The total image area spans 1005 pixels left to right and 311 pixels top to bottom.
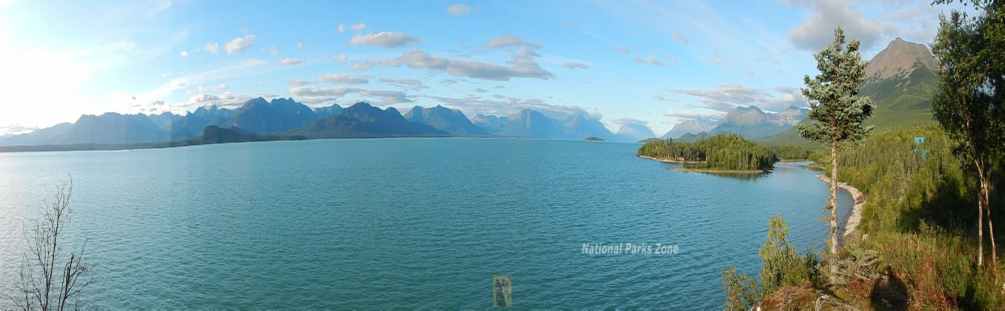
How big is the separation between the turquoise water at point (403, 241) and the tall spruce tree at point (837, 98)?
63.0 feet

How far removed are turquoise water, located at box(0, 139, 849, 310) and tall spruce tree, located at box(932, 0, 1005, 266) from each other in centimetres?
2458

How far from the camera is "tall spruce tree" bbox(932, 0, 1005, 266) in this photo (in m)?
24.5

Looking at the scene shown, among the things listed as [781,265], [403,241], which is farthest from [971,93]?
[403,241]

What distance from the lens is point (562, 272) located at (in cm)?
5572

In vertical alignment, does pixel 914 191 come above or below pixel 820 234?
above

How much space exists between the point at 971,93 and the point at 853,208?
295 feet

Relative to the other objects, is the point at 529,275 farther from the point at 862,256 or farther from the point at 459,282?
the point at 862,256

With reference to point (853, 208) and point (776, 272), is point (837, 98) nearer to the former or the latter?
point (776, 272)

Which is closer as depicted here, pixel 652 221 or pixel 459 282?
pixel 459 282

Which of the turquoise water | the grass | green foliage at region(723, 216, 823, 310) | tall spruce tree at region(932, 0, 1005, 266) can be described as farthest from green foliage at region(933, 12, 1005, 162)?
the turquoise water

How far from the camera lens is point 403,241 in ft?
225

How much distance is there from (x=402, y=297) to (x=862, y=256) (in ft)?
119

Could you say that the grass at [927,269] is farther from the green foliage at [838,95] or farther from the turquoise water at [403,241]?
the turquoise water at [403,241]

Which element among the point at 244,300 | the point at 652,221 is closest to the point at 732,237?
the point at 652,221
